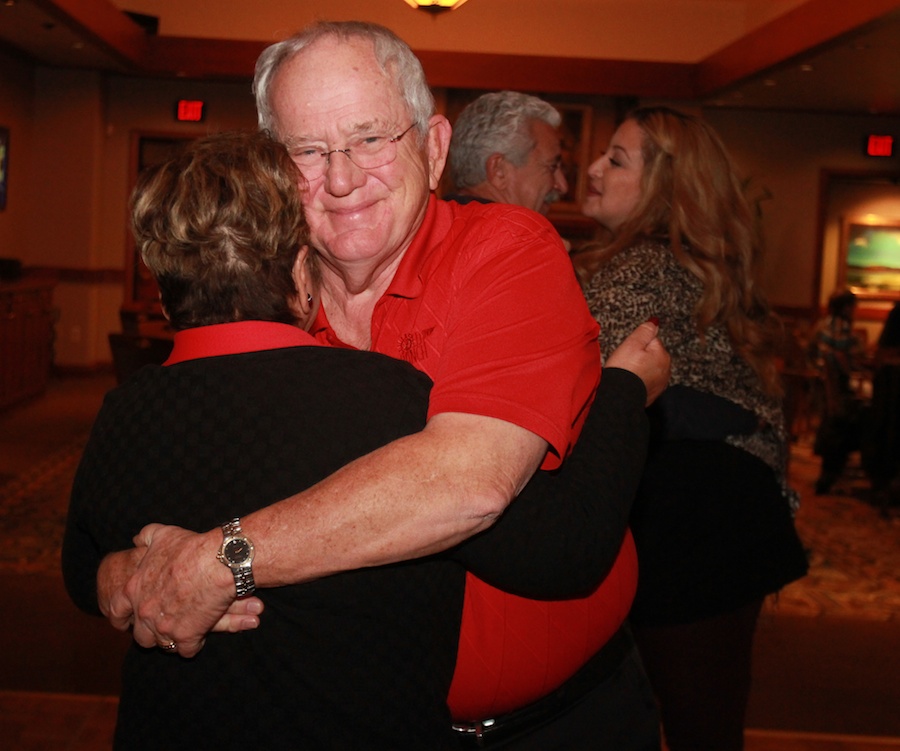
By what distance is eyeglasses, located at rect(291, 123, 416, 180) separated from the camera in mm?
1427

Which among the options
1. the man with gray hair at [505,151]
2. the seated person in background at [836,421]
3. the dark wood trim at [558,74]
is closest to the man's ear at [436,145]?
the man with gray hair at [505,151]

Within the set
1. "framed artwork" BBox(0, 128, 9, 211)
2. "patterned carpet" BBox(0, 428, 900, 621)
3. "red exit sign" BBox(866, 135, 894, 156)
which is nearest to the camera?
"patterned carpet" BBox(0, 428, 900, 621)

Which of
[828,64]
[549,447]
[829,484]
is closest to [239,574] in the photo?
[549,447]

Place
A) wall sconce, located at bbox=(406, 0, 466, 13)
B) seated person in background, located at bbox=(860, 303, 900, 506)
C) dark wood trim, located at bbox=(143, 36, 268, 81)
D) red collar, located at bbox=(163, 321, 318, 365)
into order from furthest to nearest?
dark wood trim, located at bbox=(143, 36, 268, 81) → wall sconce, located at bbox=(406, 0, 466, 13) → seated person in background, located at bbox=(860, 303, 900, 506) → red collar, located at bbox=(163, 321, 318, 365)

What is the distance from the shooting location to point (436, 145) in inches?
62.7

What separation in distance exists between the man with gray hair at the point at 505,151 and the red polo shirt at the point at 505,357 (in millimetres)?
1214

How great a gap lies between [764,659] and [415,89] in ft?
11.9

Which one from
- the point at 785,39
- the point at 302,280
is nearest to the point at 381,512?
the point at 302,280

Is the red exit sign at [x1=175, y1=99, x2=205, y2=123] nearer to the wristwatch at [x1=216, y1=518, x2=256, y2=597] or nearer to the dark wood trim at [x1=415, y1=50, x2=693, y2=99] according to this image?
the dark wood trim at [x1=415, y1=50, x2=693, y2=99]

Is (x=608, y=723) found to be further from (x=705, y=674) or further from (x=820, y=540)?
(x=820, y=540)

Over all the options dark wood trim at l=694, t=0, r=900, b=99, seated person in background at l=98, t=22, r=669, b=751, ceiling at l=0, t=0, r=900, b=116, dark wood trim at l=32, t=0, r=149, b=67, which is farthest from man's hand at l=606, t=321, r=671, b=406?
dark wood trim at l=32, t=0, r=149, b=67

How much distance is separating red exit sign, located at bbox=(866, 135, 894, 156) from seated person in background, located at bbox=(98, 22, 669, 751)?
1217cm

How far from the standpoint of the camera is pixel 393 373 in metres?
1.19

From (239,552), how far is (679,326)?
1347mm
